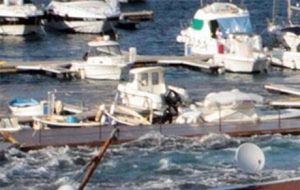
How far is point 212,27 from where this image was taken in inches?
2776

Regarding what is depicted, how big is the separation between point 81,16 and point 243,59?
1036 inches

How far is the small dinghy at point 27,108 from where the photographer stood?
47.5 meters

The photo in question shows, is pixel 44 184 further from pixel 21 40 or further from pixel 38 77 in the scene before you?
pixel 21 40

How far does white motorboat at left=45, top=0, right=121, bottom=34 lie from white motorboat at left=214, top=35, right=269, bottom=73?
23.6m

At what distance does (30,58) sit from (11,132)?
31.5 meters

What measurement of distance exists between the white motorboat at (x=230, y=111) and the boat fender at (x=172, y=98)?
77 centimetres

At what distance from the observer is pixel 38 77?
63094 millimetres

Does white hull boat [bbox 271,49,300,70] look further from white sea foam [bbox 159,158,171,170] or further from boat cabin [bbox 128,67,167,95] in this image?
white sea foam [bbox 159,158,171,170]

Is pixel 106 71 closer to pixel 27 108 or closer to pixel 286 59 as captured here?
pixel 286 59

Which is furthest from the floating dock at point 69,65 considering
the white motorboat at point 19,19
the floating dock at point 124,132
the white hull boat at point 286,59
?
the floating dock at point 124,132

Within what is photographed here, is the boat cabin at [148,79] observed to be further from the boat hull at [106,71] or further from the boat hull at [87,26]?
the boat hull at [87,26]

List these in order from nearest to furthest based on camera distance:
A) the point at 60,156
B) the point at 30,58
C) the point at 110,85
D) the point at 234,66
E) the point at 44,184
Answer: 1. the point at 44,184
2. the point at 60,156
3. the point at 110,85
4. the point at 234,66
5. the point at 30,58

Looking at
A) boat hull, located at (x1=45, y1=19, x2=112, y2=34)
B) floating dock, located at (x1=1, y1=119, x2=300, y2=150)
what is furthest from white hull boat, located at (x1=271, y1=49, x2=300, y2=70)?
boat hull, located at (x1=45, y1=19, x2=112, y2=34)

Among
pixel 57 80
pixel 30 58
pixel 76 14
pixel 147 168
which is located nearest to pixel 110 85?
pixel 57 80
